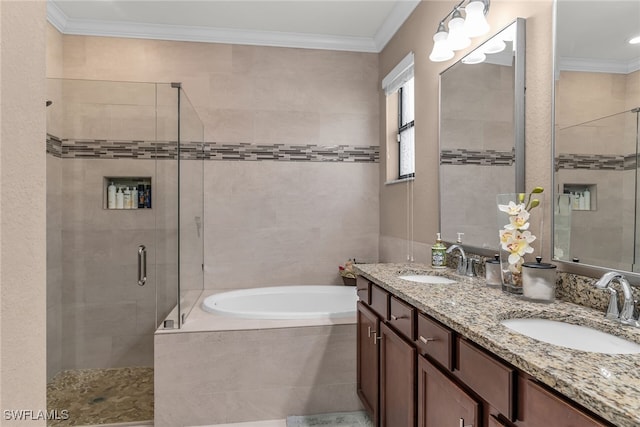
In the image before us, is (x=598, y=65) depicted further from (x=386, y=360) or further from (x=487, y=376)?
(x=386, y=360)

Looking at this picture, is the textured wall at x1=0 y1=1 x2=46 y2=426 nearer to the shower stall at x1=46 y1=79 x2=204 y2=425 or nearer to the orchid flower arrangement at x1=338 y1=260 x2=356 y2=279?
the shower stall at x1=46 y1=79 x2=204 y2=425

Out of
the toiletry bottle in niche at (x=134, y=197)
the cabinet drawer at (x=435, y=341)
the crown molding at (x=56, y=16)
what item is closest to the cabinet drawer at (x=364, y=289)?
the cabinet drawer at (x=435, y=341)

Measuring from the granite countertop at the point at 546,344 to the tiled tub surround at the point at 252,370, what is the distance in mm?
928

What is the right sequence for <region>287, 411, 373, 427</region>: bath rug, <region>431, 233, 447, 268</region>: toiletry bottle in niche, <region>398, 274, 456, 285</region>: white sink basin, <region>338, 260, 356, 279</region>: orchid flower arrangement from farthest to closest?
<region>338, 260, 356, 279</region>: orchid flower arrangement, <region>287, 411, 373, 427</region>: bath rug, <region>431, 233, 447, 268</region>: toiletry bottle in niche, <region>398, 274, 456, 285</region>: white sink basin

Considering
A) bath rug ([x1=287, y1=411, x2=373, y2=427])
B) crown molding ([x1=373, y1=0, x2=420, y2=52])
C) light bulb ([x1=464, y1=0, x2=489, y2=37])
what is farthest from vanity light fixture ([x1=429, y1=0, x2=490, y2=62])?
bath rug ([x1=287, y1=411, x2=373, y2=427])

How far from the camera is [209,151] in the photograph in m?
3.28

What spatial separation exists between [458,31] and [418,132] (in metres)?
0.82

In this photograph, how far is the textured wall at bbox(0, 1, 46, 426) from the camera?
1.97 feet

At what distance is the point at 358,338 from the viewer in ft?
7.54

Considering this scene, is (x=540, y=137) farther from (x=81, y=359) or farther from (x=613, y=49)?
(x=81, y=359)

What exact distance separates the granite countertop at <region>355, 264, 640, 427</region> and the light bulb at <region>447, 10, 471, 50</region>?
122cm

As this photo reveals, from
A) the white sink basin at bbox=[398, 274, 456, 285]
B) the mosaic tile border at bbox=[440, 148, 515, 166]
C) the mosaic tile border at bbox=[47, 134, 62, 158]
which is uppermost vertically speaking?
the mosaic tile border at bbox=[47, 134, 62, 158]

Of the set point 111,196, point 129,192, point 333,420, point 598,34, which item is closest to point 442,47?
point 598,34

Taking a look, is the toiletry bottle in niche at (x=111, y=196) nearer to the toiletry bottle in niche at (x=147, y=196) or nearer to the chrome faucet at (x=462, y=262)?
the toiletry bottle in niche at (x=147, y=196)
